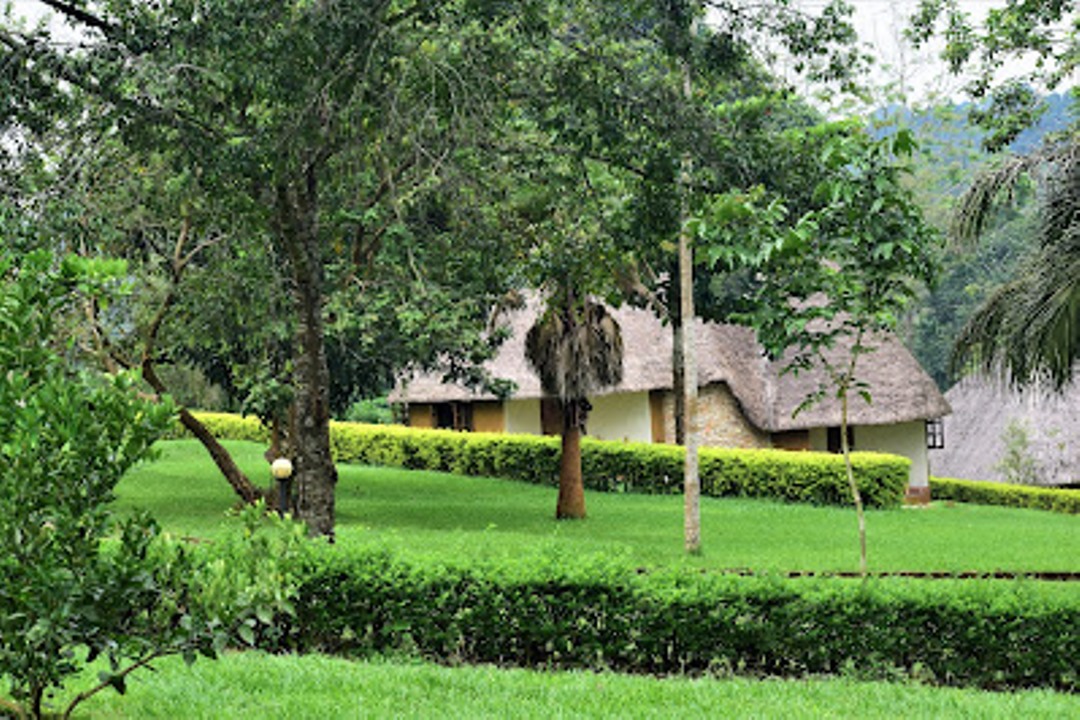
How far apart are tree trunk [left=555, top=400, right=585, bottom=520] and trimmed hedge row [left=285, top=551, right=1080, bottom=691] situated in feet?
37.4

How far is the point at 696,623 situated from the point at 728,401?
22.4 meters

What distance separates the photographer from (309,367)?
12102 mm

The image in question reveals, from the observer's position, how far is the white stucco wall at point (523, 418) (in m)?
31.9

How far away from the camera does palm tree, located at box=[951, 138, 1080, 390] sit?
9023 millimetres

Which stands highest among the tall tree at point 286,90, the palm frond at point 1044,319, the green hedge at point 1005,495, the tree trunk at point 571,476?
the tall tree at point 286,90

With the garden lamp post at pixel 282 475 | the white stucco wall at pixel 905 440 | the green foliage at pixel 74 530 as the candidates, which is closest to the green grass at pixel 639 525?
the garden lamp post at pixel 282 475

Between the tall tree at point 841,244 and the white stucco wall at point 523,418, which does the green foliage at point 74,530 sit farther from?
the white stucco wall at point 523,418

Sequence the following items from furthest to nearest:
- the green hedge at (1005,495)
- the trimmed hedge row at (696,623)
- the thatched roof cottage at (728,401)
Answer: the green hedge at (1005,495) < the thatched roof cottage at (728,401) < the trimmed hedge row at (696,623)

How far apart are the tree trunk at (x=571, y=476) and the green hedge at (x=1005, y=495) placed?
58.7 feet

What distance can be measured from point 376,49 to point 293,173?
4.98 ft

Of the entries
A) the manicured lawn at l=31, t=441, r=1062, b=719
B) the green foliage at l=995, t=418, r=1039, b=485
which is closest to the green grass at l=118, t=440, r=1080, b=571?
the manicured lawn at l=31, t=441, r=1062, b=719

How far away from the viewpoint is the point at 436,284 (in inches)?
684

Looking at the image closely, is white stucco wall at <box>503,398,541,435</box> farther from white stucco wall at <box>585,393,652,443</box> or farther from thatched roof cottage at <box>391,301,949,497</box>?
white stucco wall at <box>585,393,652,443</box>

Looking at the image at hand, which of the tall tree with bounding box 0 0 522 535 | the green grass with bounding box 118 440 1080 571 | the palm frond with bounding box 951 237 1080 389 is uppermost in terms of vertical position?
the tall tree with bounding box 0 0 522 535
